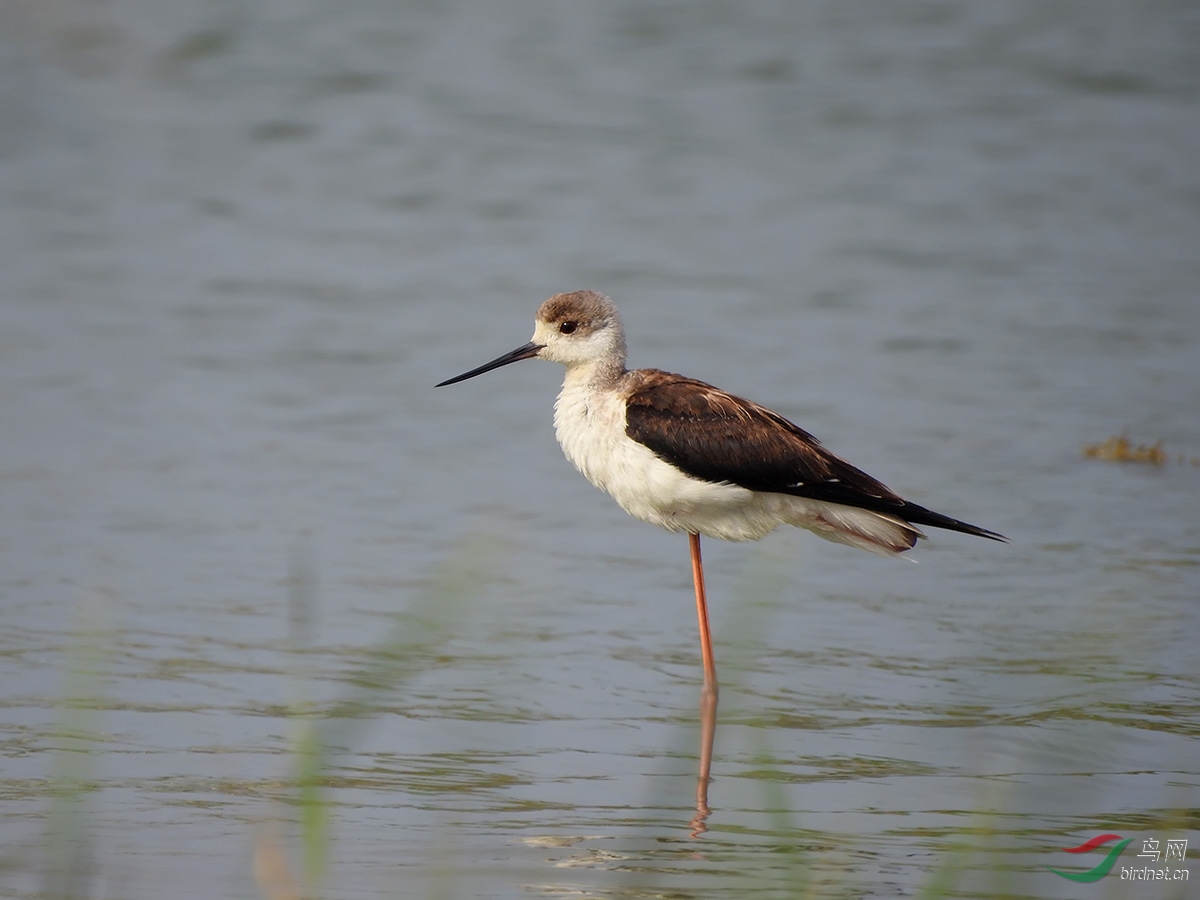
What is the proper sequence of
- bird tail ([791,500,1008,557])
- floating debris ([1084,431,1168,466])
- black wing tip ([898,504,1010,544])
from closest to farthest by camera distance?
1. black wing tip ([898,504,1010,544])
2. bird tail ([791,500,1008,557])
3. floating debris ([1084,431,1168,466])

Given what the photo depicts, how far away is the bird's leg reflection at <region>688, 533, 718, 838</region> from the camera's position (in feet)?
14.7

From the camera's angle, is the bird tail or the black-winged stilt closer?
the black-winged stilt

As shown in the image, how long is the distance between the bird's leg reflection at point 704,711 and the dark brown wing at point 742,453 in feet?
1.57

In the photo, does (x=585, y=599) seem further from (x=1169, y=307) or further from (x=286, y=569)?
(x=1169, y=307)

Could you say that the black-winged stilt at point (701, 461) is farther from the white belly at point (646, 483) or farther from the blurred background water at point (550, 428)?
the blurred background water at point (550, 428)

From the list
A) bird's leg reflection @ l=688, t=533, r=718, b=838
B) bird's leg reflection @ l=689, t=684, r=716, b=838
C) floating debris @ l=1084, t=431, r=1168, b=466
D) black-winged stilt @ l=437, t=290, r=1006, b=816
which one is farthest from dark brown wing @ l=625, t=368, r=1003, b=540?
floating debris @ l=1084, t=431, r=1168, b=466

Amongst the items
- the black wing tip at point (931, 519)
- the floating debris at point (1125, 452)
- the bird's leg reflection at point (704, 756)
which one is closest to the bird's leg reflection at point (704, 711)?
the bird's leg reflection at point (704, 756)

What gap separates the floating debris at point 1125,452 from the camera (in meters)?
8.55

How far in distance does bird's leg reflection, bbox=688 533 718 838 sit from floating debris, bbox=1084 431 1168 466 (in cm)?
342

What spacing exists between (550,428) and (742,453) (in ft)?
12.2

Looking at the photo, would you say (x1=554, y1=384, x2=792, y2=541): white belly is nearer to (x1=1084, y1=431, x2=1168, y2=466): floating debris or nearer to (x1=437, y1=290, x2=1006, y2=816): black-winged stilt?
(x1=437, y1=290, x2=1006, y2=816): black-winged stilt

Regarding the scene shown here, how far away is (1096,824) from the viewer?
4457 millimetres

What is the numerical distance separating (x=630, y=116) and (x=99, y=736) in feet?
42.6

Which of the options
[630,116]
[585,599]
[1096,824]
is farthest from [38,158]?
[1096,824]
